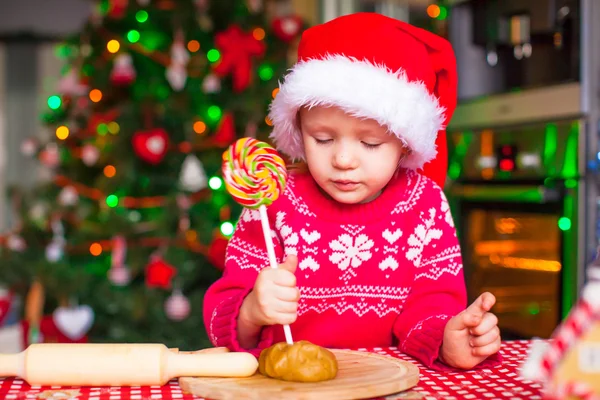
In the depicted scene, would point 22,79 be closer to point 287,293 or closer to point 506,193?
point 506,193

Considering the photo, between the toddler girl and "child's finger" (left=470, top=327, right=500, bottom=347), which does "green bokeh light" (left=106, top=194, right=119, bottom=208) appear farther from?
"child's finger" (left=470, top=327, right=500, bottom=347)

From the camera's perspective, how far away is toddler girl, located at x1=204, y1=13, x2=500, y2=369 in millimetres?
1124

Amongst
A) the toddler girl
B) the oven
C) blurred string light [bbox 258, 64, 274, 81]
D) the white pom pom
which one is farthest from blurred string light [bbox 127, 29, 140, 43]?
the toddler girl

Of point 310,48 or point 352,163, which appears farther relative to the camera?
point 310,48

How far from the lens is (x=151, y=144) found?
311 centimetres

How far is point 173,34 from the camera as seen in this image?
3338 millimetres

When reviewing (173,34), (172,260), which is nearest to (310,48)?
(172,260)

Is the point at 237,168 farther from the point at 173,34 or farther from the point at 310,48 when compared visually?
the point at 173,34

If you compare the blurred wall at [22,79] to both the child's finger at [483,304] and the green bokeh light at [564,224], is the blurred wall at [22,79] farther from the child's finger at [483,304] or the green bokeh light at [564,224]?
the child's finger at [483,304]

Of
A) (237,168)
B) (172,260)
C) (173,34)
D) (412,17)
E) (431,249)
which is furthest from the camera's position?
(412,17)

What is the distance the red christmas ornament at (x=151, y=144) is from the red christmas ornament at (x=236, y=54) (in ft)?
1.35

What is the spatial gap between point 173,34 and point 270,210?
2.23 metres

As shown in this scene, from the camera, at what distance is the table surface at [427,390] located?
32.2 inches

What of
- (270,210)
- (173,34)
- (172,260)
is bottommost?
(172,260)
